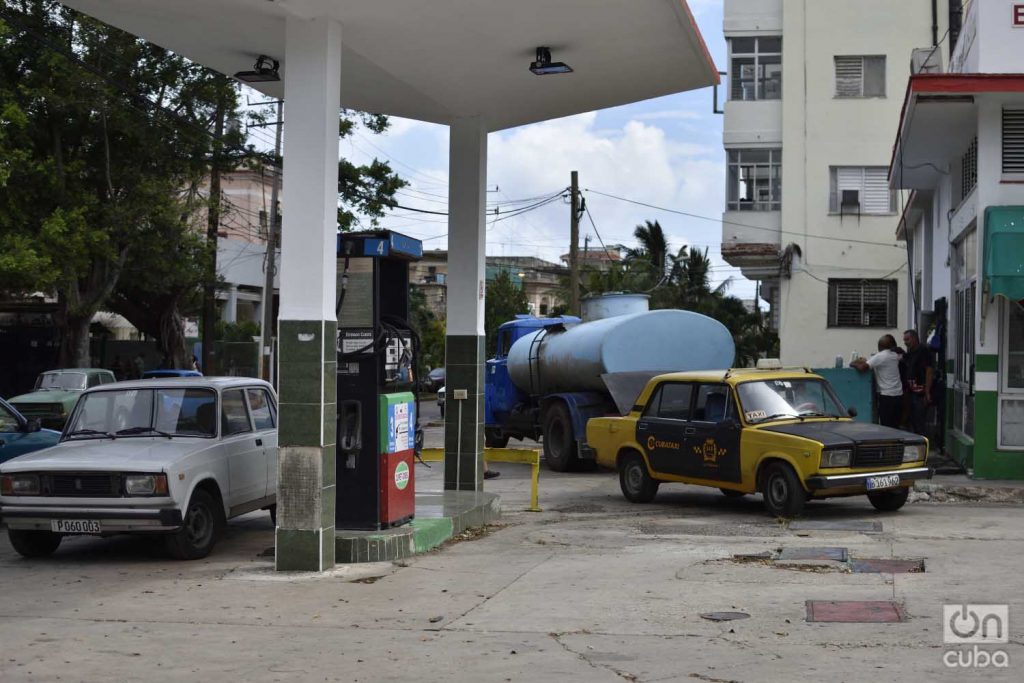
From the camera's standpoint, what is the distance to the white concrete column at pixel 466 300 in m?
14.1

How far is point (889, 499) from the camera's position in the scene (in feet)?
45.2

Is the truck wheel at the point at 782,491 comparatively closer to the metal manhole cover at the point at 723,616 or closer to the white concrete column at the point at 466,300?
the white concrete column at the point at 466,300

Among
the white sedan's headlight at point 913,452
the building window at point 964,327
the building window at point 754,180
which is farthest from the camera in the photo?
the building window at point 754,180

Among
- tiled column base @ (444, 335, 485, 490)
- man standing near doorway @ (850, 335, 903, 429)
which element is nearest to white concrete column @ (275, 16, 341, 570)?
tiled column base @ (444, 335, 485, 490)

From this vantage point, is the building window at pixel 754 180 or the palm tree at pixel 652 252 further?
the palm tree at pixel 652 252

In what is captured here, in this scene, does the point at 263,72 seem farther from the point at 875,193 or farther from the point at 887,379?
the point at 875,193

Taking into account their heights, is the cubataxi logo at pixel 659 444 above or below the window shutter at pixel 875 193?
below

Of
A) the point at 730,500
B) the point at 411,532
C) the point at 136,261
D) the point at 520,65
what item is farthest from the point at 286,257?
the point at 136,261

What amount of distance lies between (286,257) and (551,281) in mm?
93760

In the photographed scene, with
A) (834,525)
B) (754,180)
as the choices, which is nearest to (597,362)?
(834,525)

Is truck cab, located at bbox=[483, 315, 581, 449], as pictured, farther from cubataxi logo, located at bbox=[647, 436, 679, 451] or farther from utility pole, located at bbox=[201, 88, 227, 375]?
utility pole, located at bbox=[201, 88, 227, 375]

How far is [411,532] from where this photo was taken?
11.3 meters

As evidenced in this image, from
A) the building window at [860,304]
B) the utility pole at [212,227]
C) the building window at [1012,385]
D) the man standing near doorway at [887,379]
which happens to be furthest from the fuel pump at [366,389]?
the building window at [860,304]

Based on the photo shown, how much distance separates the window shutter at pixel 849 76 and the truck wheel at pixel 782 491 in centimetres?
2259
